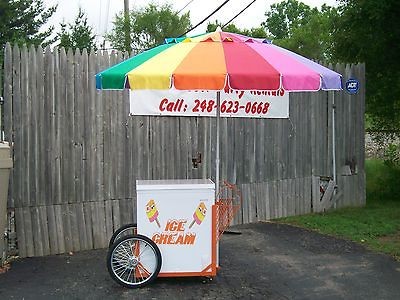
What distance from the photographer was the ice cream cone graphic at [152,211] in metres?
5.64

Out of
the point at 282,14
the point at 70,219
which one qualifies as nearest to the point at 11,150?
the point at 70,219

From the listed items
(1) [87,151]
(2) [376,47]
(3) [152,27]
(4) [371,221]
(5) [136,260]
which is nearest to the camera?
(5) [136,260]

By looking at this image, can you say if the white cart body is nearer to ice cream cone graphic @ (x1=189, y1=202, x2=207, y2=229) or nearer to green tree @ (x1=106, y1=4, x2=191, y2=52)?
ice cream cone graphic @ (x1=189, y1=202, x2=207, y2=229)

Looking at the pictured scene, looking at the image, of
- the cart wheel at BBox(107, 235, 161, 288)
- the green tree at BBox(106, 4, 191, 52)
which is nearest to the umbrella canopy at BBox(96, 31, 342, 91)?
the cart wheel at BBox(107, 235, 161, 288)

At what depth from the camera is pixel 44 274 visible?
6.20 m

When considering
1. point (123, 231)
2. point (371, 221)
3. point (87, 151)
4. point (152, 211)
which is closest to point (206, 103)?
point (87, 151)

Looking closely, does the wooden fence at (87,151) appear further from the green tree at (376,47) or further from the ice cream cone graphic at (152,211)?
the green tree at (376,47)

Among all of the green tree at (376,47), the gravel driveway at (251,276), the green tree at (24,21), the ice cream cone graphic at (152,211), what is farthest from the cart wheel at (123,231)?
the green tree at (24,21)

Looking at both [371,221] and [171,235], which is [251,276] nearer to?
[171,235]

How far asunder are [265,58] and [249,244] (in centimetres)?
307

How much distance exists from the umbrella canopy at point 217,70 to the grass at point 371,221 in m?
2.98

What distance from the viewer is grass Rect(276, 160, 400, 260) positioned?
306 inches

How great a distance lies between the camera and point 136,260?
221 inches

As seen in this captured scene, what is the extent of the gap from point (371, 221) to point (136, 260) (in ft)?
15.6
